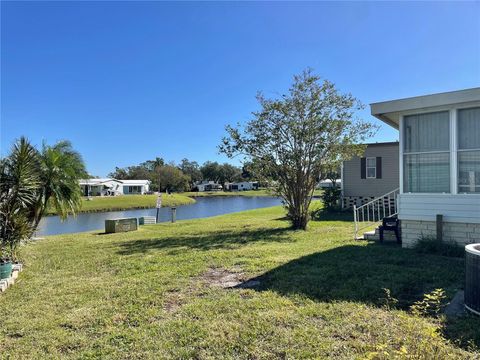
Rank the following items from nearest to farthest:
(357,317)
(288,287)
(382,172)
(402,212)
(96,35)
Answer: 1. (357,317)
2. (288,287)
3. (402,212)
4. (96,35)
5. (382,172)

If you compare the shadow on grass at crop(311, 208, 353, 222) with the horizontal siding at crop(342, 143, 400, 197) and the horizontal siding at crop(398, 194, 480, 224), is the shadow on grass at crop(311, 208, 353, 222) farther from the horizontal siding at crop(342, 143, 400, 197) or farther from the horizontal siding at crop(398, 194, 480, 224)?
the horizontal siding at crop(398, 194, 480, 224)

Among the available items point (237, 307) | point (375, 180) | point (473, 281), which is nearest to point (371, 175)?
point (375, 180)

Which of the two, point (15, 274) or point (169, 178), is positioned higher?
point (169, 178)

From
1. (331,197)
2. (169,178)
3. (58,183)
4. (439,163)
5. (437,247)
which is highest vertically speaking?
(169,178)

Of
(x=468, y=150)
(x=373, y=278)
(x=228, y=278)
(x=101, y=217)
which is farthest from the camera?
(x=101, y=217)

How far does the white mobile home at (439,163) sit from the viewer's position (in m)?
6.23

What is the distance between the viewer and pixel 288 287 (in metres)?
4.57

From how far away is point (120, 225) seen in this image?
1374 centimetres

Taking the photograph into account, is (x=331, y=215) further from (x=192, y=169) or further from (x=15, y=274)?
(x=192, y=169)

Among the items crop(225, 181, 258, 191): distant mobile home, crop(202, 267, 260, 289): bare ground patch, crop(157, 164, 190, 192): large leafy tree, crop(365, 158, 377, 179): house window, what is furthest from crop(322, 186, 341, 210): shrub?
crop(225, 181, 258, 191): distant mobile home

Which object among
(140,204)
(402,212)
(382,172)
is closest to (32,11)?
(402,212)

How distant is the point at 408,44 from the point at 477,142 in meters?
4.28

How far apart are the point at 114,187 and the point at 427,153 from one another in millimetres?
58132

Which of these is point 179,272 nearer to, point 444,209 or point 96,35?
point 444,209
